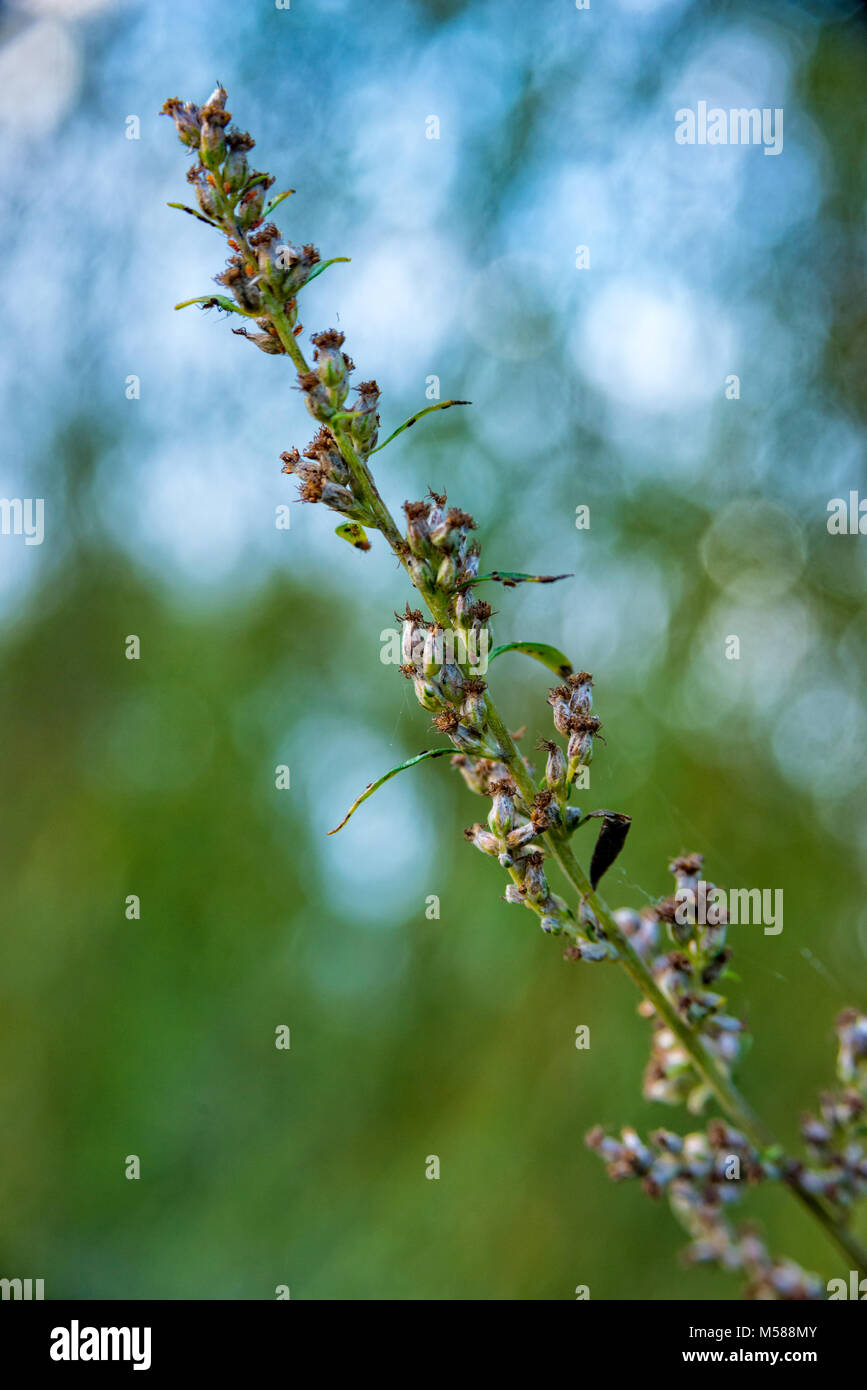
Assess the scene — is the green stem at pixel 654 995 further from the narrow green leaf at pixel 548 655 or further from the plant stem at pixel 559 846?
the narrow green leaf at pixel 548 655

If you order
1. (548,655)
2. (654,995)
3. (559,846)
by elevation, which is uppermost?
(548,655)

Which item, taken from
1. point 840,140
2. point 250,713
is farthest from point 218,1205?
point 840,140

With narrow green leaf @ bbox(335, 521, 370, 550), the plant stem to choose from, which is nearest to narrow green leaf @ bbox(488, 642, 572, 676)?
the plant stem

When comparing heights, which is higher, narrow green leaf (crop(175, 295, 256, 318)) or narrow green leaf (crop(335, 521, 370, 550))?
narrow green leaf (crop(175, 295, 256, 318))

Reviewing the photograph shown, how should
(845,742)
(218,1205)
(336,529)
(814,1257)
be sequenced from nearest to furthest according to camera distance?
(336,529) → (814,1257) → (845,742) → (218,1205)

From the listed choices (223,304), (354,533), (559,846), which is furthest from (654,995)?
(223,304)

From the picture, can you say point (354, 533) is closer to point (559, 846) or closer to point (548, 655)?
point (548, 655)

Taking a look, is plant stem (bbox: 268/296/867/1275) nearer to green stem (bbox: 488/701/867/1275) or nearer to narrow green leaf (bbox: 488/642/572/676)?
green stem (bbox: 488/701/867/1275)
